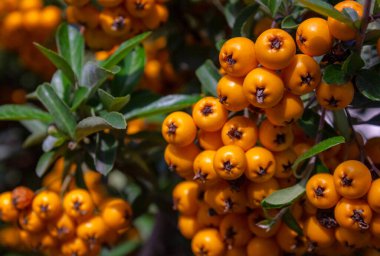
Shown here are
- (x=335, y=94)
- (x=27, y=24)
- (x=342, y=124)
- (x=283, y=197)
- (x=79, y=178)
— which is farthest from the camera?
(x=27, y=24)

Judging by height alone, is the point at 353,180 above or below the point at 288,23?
below

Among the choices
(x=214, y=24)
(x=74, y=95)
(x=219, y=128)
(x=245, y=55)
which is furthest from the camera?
(x=214, y=24)

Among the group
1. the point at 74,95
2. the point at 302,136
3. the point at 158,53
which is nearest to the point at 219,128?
the point at 302,136

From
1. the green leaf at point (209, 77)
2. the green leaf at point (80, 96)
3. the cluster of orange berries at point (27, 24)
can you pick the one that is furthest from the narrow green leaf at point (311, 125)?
the cluster of orange berries at point (27, 24)

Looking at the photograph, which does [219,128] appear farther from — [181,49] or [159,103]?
[181,49]

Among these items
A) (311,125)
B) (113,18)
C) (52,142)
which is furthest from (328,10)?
(52,142)

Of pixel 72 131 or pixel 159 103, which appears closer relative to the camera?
pixel 72 131

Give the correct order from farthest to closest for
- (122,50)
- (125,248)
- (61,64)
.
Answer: (125,248), (61,64), (122,50)

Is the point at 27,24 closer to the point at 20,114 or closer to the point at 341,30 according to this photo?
the point at 20,114
